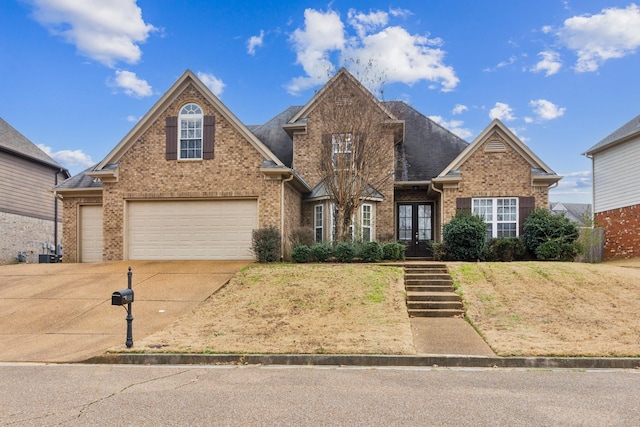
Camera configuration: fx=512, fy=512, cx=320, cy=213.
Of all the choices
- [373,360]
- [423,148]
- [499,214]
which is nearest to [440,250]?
[499,214]

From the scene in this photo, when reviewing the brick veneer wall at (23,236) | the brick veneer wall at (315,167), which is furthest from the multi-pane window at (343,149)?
the brick veneer wall at (23,236)

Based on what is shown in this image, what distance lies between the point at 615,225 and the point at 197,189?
18.9 m

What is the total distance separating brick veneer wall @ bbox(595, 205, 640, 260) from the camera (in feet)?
72.3

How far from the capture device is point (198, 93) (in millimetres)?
18156

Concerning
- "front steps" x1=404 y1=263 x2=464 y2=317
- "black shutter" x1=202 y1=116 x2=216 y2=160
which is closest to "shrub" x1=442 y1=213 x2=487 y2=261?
"front steps" x1=404 y1=263 x2=464 y2=317

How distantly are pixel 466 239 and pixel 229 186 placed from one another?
8224mm

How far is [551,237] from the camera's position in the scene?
17297 mm

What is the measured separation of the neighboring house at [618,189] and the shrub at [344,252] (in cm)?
1378

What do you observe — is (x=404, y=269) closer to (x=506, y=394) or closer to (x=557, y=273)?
(x=557, y=273)

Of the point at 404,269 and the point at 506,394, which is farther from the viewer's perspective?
the point at 404,269

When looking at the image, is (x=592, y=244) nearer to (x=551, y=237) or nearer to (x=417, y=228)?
(x=551, y=237)

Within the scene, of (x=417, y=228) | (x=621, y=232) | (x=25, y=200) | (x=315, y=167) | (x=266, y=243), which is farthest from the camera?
(x=25, y=200)

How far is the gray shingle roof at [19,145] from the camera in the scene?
2578 centimetres

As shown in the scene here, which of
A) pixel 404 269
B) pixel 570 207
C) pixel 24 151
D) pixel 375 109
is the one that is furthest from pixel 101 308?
pixel 570 207
